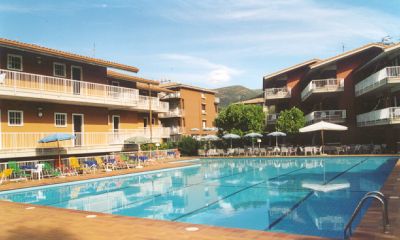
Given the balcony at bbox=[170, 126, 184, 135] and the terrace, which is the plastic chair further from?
the balcony at bbox=[170, 126, 184, 135]

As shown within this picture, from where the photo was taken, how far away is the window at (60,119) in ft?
71.1

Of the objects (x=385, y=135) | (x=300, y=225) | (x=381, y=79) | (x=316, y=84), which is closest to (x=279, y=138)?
(x=316, y=84)

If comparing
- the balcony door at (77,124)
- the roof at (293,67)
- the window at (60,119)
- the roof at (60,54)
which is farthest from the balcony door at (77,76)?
the roof at (293,67)

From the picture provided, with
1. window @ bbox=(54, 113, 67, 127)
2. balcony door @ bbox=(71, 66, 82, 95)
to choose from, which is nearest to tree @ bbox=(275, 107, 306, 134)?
balcony door @ bbox=(71, 66, 82, 95)

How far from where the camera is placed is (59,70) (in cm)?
2217

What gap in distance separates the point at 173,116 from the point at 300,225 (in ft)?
134

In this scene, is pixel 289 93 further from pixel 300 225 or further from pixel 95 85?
pixel 300 225

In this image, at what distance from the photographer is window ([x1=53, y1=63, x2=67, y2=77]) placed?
71.9 ft

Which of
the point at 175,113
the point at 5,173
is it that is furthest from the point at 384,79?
the point at 175,113

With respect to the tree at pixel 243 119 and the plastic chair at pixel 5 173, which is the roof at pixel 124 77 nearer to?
the tree at pixel 243 119

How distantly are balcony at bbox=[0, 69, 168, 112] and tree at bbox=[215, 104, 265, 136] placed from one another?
12.2 m

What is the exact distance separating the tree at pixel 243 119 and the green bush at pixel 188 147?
3.56 meters

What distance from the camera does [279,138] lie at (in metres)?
37.2

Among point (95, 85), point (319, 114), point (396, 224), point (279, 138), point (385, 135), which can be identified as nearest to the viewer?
point (396, 224)
